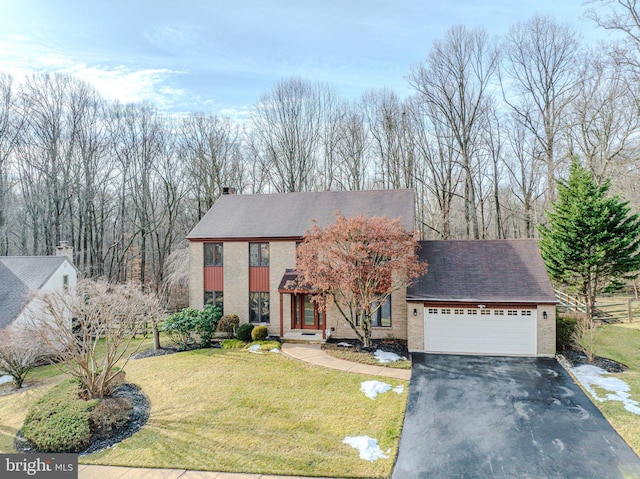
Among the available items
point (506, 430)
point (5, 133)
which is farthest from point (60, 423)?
point (5, 133)

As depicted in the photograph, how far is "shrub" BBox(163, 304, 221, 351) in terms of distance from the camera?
56.2ft

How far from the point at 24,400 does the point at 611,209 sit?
2568cm

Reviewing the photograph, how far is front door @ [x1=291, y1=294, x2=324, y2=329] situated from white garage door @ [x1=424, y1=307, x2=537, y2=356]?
5349 mm

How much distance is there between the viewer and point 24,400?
1207 centimetres

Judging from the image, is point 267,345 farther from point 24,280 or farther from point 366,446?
point 24,280

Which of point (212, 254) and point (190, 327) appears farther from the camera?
point (212, 254)

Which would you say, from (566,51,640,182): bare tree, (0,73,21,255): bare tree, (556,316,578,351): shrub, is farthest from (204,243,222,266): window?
(566,51,640,182): bare tree

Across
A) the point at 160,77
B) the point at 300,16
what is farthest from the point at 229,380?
the point at 160,77

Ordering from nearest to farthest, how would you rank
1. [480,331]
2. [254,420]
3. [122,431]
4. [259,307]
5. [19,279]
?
[122,431], [254,420], [480,331], [19,279], [259,307]

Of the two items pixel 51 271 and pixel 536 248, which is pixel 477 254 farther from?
pixel 51 271

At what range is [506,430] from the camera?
9047 mm

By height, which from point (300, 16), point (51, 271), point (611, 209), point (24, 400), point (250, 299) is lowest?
point (24, 400)

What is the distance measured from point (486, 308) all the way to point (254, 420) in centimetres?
1017

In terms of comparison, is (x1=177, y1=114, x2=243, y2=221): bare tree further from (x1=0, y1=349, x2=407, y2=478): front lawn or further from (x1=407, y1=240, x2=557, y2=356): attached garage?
(x1=407, y1=240, x2=557, y2=356): attached garage
